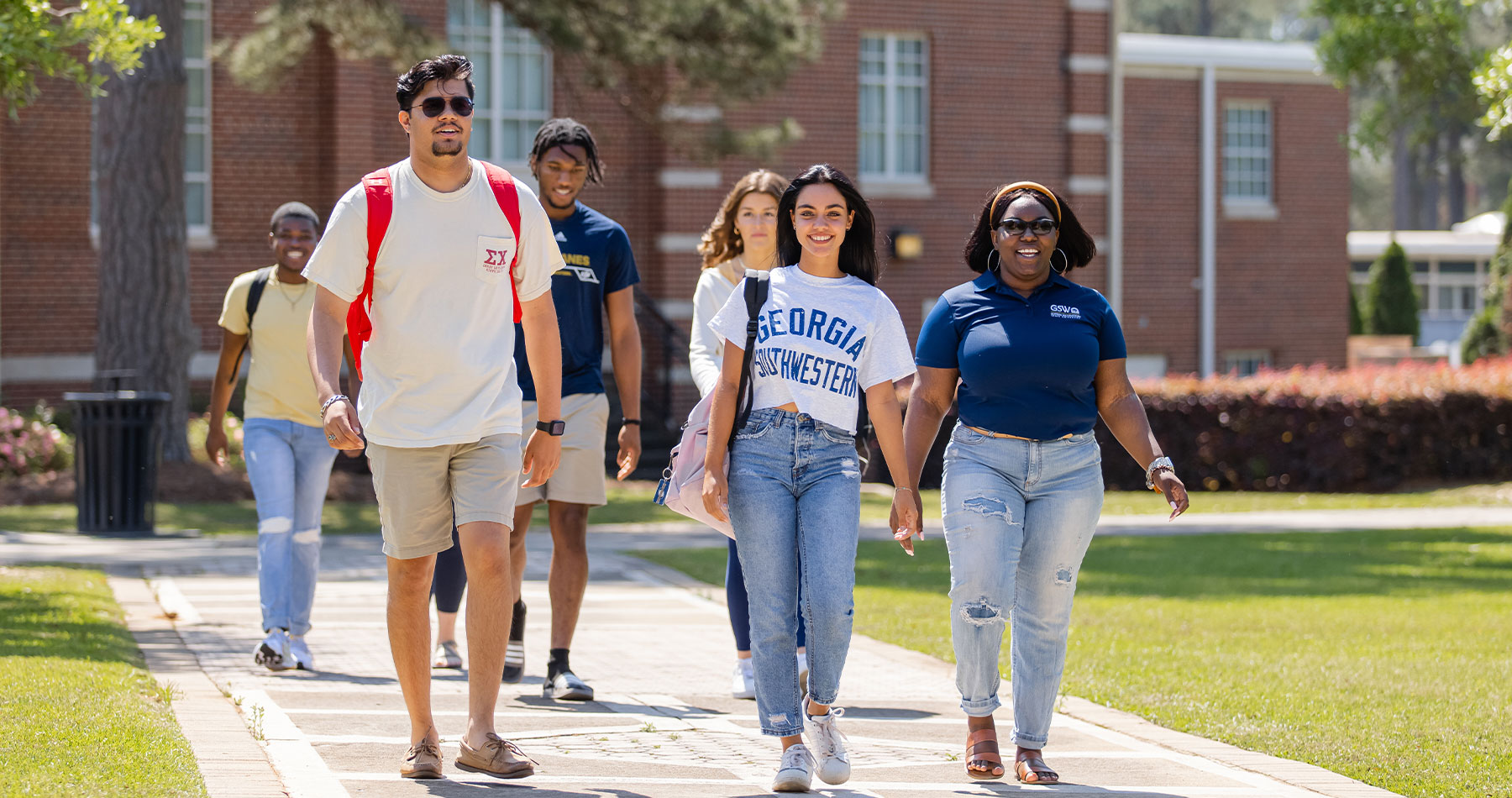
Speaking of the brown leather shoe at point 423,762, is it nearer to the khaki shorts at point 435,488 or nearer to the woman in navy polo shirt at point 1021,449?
the khaki shorts at point 435,488

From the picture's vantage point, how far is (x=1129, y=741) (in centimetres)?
611

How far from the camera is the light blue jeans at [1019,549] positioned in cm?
534

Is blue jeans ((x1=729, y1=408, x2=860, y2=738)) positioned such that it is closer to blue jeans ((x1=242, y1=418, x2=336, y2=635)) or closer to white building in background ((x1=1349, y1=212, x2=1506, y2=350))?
blue jeans ((x1=242, y1=418, x2=336, y2=635))

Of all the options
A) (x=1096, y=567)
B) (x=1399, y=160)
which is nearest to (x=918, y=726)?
(x=1096, y=567)

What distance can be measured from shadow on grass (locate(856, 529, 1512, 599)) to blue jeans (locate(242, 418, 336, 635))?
4545 millimetres

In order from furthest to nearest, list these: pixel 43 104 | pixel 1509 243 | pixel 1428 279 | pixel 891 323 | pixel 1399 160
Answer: pixel 1399 160
pixel 1428 279
pixel 1509 243
pixel 43 104
pixel 891 323

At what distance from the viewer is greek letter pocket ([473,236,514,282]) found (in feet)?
16.5

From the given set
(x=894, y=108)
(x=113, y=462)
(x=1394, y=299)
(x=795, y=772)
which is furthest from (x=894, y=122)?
(x=1394, y=299)

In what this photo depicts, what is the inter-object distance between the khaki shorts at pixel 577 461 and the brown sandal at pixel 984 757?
76.3 inches

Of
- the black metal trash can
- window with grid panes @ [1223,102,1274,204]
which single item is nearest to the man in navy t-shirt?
the black metal trash can

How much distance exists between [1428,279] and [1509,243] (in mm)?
17634

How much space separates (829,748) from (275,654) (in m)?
3.06

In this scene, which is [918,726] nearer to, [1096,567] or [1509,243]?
[1096,567]

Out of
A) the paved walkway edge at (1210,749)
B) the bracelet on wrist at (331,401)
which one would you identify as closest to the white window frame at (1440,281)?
the paved walkway edge at (1210,749)
